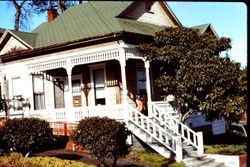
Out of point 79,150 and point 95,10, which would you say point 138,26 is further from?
point 79,150

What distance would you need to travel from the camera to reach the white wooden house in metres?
18.9

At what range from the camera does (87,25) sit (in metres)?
22.9

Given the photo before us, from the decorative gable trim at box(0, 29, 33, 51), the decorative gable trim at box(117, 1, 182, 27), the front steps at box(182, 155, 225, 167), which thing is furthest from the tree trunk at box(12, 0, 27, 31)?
the front steps at box(182, 155, 225, 167)

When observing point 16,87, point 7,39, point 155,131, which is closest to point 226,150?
point 155,131

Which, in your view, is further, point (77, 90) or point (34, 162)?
point (77, 90)

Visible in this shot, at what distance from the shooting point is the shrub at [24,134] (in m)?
14.3

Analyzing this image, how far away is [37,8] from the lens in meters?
50.4

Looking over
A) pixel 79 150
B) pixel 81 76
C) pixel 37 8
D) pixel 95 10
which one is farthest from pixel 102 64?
pixel 37 8

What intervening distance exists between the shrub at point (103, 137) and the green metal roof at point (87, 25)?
829 centimetres

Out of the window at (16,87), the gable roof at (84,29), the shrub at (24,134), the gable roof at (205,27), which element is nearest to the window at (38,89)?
the window at (16,87)

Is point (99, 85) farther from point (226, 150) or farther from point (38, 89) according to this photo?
point (226, 150)

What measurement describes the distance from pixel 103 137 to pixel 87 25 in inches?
448

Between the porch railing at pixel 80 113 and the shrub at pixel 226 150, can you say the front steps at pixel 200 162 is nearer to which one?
the shrub at pixel 226 150

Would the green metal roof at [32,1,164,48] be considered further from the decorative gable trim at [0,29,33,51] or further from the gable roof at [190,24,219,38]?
the gable roof at [190,24,219,38]
